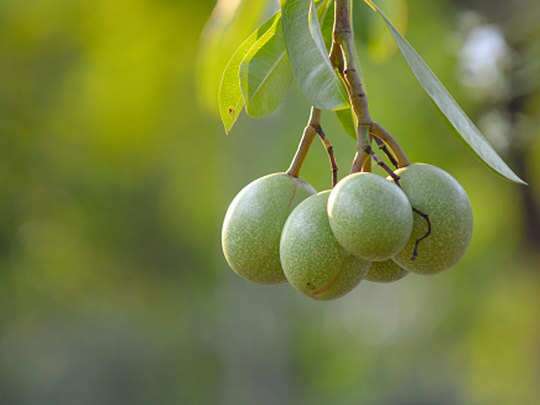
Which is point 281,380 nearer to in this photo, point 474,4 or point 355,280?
point 474,4

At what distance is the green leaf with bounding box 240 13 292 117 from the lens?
55.3 inches

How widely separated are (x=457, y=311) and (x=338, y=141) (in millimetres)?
3834

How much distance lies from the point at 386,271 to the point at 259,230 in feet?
0.61

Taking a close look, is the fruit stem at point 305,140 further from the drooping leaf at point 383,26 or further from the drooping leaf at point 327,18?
the drooping leaf at point 383,26

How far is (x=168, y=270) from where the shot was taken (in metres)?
9.34

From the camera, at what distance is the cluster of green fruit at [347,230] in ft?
3.92

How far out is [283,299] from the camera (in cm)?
827

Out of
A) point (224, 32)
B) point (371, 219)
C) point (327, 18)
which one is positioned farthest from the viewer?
point (224, 32)

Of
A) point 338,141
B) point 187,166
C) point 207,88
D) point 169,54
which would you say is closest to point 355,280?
point 207,88

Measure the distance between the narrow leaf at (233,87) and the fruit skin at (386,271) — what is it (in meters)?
0.29

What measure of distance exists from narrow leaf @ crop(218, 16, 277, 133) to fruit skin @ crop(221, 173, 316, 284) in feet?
0.47

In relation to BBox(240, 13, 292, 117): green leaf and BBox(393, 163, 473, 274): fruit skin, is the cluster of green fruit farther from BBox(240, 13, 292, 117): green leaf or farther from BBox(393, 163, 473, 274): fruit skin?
BBox(240, 13, 292, 117): green leaf

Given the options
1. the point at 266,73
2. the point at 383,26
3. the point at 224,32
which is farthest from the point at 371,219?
the point at 224,32

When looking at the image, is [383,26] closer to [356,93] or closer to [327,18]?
[327,18]
